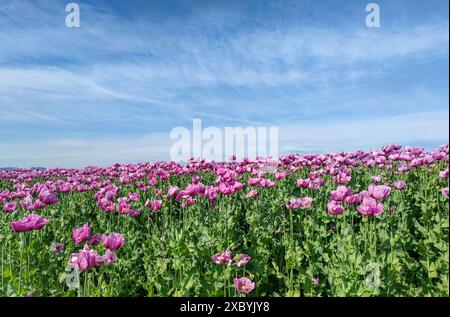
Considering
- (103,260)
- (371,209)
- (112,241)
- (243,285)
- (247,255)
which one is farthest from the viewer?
(371,209)

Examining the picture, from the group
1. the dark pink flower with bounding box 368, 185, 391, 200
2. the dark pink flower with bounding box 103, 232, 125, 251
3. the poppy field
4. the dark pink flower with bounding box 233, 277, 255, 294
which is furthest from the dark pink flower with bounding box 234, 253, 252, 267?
the dark pink flower with bounding box 368, 185, 391, 200

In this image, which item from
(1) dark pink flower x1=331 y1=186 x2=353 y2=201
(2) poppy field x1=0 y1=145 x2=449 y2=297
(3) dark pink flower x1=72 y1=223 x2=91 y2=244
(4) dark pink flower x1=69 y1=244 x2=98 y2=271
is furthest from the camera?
(1) dark pink flower x1=331 y1=186 x2=353 y2=201

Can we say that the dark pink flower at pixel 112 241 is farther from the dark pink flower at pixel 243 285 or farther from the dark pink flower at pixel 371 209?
the dark pink flower at pixel 371 209

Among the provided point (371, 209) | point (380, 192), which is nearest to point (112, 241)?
point (371, 209)

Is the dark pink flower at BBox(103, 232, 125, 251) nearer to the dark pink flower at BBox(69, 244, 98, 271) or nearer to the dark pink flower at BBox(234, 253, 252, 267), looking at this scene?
the dark pink flower at BBox(69, 244, 98, 271)

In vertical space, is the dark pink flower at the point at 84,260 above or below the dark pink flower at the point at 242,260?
above

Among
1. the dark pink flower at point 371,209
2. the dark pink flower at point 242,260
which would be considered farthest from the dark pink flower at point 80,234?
the dark pink flower at point 371,209

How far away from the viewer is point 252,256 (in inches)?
180

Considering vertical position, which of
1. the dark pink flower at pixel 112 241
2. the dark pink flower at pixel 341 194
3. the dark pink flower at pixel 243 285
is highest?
the dark pink flower at pixel 341 194

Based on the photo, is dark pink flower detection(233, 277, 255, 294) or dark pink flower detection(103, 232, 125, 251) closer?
dark pink flower detection(233, 277, 255, 294)

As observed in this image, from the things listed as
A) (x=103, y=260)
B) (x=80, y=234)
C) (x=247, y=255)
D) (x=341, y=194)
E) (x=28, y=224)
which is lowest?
(x=247, y=255)

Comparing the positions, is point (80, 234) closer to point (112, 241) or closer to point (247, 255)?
point (112, 241)
